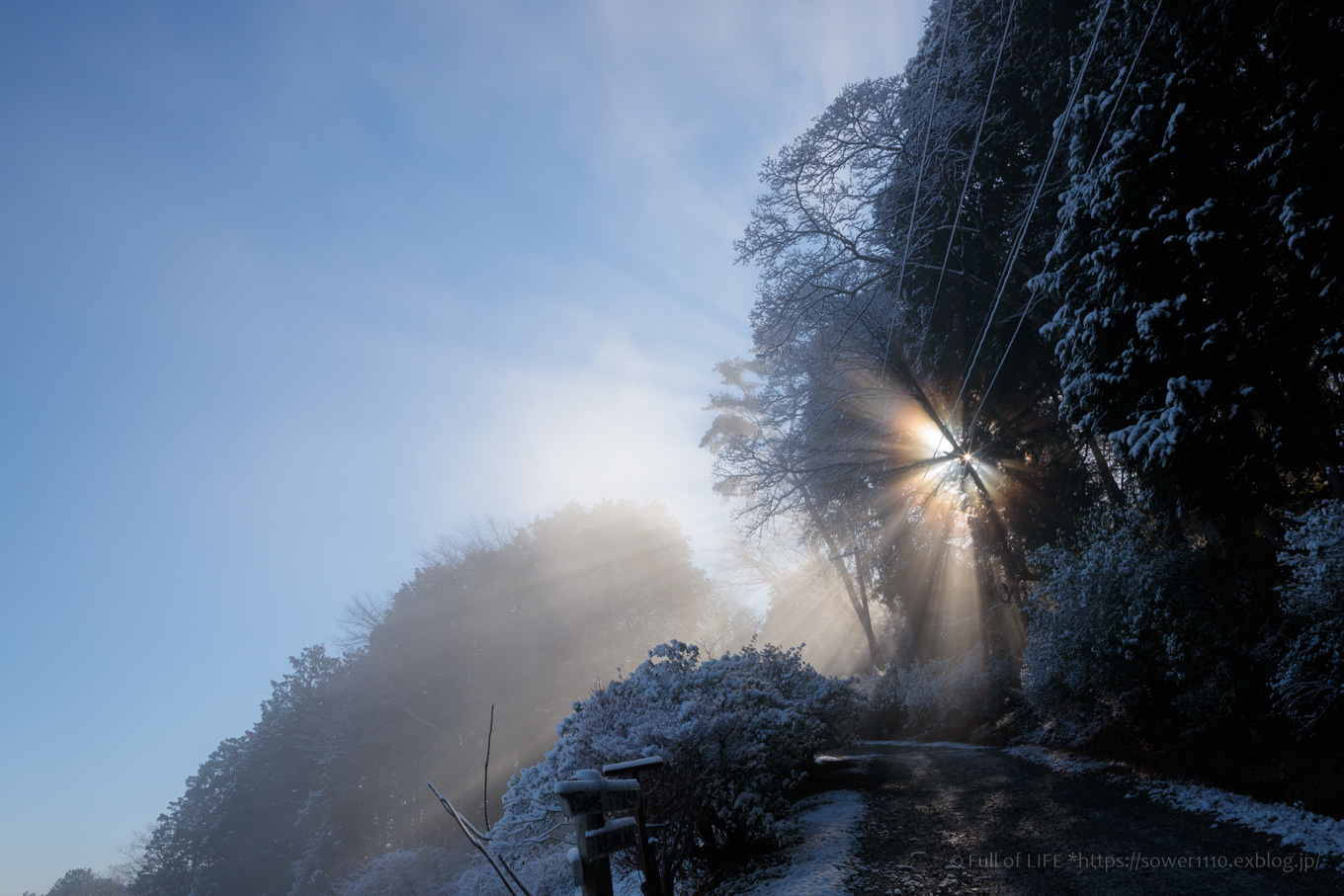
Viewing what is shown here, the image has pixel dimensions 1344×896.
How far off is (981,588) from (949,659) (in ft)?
7.93

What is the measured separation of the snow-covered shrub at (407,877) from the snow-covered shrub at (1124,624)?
16.5 meters

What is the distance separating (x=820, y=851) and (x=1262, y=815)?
14.7 feet

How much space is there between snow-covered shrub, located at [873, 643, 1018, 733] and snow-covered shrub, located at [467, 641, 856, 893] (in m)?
6.88

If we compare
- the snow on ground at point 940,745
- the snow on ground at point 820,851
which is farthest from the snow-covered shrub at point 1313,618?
the snow on ground at point 940,745

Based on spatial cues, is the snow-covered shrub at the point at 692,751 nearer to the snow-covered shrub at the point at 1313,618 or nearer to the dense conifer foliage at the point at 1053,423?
the dense conifer foliage at the point at 1053,423

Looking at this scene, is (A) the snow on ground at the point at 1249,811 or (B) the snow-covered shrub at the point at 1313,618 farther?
(B) the snow-covered shrub at the point at 1313,618

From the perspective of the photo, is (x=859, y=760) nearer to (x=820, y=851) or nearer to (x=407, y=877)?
(x=820, y=851)

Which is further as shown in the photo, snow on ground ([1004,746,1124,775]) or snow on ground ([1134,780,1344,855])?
snow on ground ([1004,746,1124,775])

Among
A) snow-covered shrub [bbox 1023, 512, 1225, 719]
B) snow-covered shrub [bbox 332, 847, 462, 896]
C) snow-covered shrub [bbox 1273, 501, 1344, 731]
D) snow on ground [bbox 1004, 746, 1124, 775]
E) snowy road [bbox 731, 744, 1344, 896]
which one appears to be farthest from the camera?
snow-covered shrub [bbox 332, 847, 462, 896]

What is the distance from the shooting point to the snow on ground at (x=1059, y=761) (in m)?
9.06

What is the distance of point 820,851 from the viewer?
285 inches

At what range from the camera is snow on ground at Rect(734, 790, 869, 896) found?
6.25m

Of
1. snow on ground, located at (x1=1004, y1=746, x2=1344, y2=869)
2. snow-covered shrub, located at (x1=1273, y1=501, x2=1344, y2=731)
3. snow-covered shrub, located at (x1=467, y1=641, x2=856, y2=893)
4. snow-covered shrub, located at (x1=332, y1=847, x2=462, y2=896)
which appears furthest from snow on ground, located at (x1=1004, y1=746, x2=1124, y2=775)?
snow-covered shrub, located at (x1=332, y1=847, x2=462, y2=896)

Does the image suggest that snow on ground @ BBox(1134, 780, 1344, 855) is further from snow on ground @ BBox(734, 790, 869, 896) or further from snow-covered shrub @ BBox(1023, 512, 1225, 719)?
snow on ground @ BBox(734, 790, 869, 896)
